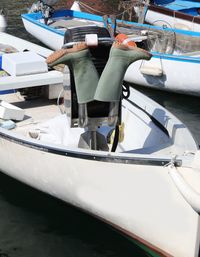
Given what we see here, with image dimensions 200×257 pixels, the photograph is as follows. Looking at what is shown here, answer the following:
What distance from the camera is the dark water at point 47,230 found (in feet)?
17.8

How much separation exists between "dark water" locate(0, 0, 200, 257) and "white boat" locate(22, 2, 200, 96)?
2.98 meters

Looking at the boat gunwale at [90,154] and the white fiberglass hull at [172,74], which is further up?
the boat gunwale at [90,154]

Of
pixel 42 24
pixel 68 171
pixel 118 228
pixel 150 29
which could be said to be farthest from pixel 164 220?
pixel 42 24

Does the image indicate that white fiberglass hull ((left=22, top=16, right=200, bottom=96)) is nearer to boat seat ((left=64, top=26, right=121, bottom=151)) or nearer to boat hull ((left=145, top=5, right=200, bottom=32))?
boat hull ((left=145, top=5, right=200, bottom=32))

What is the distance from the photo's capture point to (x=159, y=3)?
15039 mm

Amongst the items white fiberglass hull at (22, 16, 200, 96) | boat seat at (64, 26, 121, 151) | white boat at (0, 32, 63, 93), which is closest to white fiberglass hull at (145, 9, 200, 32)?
white fiberglass hull at (22, 16, 200, 96)

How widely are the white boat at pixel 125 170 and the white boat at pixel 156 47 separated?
2.73 meters

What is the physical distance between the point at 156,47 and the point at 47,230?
17.6 ft

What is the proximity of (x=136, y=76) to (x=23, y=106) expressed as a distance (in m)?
3.27

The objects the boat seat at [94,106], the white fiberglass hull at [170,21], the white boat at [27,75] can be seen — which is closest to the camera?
the boat seat at [94,106]

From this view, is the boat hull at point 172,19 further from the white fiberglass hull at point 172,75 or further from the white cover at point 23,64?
the white cover at point 23,64

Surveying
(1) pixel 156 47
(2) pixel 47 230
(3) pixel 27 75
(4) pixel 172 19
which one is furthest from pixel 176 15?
(2) pixel 47 230

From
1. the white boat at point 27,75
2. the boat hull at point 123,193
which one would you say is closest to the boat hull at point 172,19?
the white boat at point 27,75

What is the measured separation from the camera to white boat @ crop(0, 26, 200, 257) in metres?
4.61
